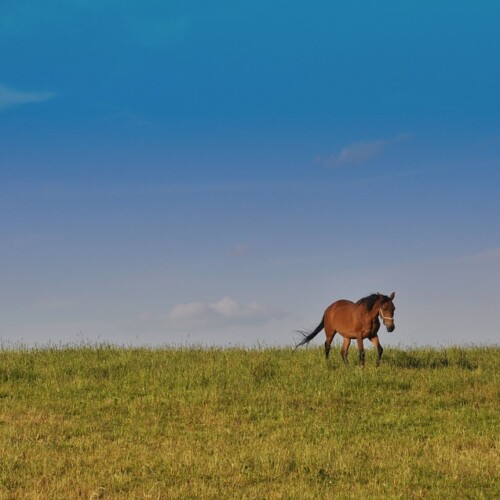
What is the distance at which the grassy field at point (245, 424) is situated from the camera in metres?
10.3

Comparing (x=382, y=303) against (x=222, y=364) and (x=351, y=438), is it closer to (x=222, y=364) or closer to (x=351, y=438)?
(x=222, y=364)

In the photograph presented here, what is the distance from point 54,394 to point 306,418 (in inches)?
249

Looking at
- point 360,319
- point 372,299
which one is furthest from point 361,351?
point 372,299

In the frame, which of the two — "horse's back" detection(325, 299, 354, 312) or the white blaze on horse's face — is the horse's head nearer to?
the white blaze on horse's face

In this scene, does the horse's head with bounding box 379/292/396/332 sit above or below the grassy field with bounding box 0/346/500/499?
above

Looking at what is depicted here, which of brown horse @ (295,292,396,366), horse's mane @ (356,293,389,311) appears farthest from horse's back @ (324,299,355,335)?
horse's mane @ (356,293,389,311)

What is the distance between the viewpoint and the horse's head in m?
18.9

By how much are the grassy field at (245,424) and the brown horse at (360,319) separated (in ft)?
2.45

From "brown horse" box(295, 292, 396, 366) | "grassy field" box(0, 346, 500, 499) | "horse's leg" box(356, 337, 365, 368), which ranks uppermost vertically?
"brown horse" box(295, 292, 396, 366)

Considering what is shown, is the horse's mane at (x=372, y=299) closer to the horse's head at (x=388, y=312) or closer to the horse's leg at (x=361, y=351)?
the horse's head at (x=388, y=312)

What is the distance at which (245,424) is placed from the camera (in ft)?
46.6

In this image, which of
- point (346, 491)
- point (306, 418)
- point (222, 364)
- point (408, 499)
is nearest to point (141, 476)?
point (346, 491)

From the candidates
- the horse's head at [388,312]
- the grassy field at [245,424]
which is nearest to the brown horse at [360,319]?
the horse's head at [388,312]

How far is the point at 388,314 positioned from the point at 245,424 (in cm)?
622
